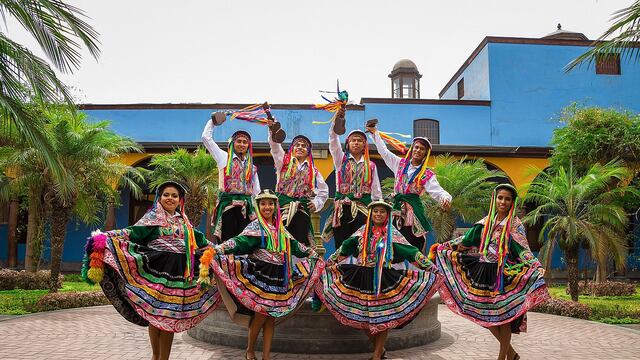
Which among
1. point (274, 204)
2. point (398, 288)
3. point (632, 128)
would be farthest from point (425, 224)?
point (632, 128)

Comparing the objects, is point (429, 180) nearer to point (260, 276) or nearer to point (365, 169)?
point (365, 169)

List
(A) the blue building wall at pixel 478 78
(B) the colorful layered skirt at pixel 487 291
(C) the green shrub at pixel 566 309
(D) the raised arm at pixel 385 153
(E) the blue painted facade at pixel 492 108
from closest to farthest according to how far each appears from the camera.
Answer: (B) the colorful layered skirt at pixel 487 291 < (D) the raised arm at pixel 385 153 < (C) the green shrub at pixel 566 309 < (E) the blue painted facade at pixel 492 108 < (A) the blue building wall at pixel 478 78

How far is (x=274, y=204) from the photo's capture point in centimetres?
581

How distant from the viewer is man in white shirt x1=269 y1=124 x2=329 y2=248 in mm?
7062

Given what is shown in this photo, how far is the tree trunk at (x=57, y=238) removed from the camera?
41.2 ft

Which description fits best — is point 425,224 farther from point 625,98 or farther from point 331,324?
point 625,98

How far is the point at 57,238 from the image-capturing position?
12.8 meters

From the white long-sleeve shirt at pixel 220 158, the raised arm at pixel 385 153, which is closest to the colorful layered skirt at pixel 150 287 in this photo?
the white long-sleeve shirt at pixel 220 158

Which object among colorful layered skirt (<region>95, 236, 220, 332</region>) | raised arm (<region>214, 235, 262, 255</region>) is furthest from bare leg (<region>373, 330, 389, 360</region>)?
colorful layered skirt (<region>95, 236, 220, 332</region>)

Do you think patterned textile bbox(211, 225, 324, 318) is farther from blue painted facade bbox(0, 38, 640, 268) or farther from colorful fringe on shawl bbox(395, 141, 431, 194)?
blue painted facade bbox(0, 38, 640, 268)

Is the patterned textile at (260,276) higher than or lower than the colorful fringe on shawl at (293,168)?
lower

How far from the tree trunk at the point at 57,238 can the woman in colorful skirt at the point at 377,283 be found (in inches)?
361

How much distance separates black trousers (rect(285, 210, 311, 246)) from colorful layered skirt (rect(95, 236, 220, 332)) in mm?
2085

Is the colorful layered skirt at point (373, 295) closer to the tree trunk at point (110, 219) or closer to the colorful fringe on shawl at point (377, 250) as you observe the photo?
the colorful fringe on shawl at point (377, 250)
